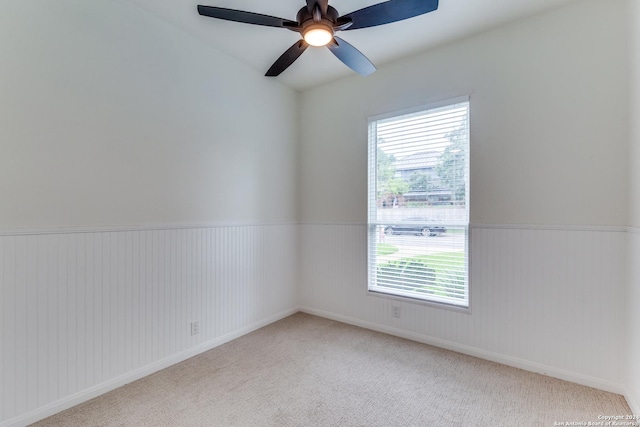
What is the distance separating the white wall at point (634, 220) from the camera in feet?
6.22

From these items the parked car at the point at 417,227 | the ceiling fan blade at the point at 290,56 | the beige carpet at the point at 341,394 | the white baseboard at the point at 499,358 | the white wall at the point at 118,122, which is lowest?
the beige carpet at the point at 341,394

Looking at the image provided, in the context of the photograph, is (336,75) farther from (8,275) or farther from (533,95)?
(8,275)

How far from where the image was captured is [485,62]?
2.60m

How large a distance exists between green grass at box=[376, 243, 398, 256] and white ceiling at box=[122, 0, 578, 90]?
1.90 m

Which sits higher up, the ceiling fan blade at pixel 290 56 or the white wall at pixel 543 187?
the ceiling fan blade at pixel 290 56

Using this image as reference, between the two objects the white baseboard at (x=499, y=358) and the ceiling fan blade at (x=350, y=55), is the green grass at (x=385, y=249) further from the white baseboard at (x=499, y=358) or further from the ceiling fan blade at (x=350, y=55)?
the ceiling fan blade at (x=350, y=55)

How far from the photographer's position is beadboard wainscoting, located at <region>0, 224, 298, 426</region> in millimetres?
1787

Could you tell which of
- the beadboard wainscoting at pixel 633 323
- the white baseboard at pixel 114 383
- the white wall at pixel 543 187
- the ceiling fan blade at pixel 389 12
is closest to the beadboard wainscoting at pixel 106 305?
the white baseboard at pixel 114 383

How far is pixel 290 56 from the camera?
2.21 metres

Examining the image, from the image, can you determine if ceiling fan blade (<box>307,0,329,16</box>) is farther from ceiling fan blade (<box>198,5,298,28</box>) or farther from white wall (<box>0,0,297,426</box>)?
white wall (<box>0,0,297,426</box>)

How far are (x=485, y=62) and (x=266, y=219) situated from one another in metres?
2.59

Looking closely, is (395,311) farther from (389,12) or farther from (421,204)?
(389,12)

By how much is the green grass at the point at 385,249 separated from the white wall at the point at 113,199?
4.45 feet

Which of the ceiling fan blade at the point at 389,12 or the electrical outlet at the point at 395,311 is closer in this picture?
the ceiling fan blade at the point at 389,12
